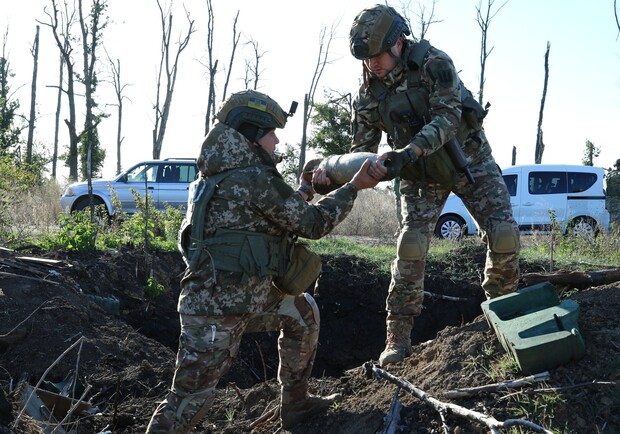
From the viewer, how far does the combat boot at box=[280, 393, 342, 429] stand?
4.52m

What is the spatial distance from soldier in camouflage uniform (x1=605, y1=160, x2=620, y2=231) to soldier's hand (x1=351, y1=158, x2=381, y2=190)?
30.7 feet

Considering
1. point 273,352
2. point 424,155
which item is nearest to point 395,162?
point 424,155

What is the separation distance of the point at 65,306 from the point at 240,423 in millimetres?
2666

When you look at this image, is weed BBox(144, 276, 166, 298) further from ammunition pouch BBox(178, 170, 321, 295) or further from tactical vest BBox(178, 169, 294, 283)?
tactical vest BBox(178, 169, 294, 283)

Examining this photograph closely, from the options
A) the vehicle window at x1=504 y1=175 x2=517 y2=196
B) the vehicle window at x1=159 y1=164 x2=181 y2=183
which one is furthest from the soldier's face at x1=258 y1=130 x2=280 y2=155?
the vehicle window at x1=159 y1=164 x2=181 y2=183

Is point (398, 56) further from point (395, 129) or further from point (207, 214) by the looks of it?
point (207, 214)

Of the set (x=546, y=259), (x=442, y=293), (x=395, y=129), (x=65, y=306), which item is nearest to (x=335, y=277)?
(x=442, y=293)

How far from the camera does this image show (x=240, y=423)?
5016 millimetres

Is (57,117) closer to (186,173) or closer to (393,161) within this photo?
(186,173)

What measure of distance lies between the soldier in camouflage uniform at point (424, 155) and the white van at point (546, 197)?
10.3 m

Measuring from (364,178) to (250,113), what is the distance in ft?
2.49

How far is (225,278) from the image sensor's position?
3953mm

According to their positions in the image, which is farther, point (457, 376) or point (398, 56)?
point (398, 56)

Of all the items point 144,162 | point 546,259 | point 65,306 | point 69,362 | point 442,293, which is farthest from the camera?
point 144,162
